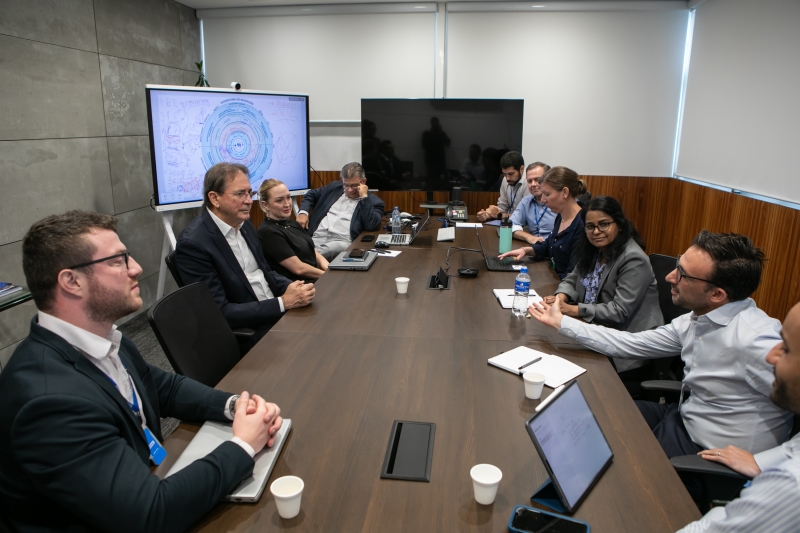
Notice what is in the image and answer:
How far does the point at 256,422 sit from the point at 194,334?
0.79 meters

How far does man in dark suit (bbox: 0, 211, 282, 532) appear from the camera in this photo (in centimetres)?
106

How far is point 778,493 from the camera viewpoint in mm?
978

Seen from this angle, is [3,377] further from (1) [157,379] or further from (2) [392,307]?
A: (2) [392,307]

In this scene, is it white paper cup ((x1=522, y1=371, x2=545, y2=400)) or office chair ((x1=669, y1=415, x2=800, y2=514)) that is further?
white paper cup ((x1=522, y1=371, x2=545, y2=400))

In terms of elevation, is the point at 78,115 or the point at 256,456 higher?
Result: the point at 78,115

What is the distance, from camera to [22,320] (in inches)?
140

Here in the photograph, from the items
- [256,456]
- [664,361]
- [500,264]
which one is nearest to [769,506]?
[256,456]

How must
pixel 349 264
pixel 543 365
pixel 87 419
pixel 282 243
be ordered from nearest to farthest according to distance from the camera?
pixel 87 419 → pixel 543 365 → pixel 349 264 → pixel 282 243

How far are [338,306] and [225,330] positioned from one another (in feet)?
1.75

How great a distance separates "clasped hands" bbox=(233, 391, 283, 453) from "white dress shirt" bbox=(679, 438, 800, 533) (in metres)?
1.00

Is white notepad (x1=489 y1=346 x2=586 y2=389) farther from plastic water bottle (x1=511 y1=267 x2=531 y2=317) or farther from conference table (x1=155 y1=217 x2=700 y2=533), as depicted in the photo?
plastic water bottle (x1=511 y1=267 x2=531 y2=317)

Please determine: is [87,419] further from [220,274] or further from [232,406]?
[220,274]

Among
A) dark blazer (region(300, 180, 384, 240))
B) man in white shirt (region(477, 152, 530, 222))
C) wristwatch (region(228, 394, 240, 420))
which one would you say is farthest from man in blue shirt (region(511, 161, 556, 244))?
wristwatch (region(228, 394, 240, 420))

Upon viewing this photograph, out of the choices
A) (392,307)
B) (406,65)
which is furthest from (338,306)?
(406,65)
